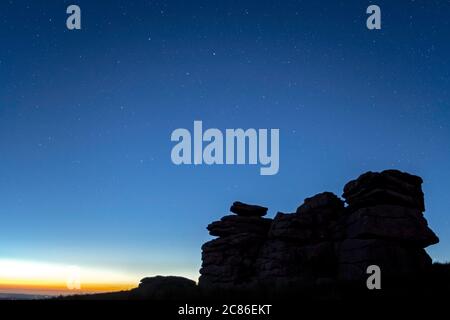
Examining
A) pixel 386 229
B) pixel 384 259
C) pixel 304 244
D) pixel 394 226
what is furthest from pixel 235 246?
pixel 394 226

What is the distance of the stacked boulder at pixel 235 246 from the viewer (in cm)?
4019

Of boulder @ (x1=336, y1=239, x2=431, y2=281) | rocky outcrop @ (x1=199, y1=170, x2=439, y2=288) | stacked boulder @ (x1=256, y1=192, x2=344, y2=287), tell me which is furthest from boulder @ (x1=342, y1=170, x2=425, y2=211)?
stacked boulder @ (x1=256, y1=192, x2=344, y2=287)

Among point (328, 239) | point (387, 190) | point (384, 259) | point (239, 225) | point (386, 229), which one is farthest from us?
point (239, 225)

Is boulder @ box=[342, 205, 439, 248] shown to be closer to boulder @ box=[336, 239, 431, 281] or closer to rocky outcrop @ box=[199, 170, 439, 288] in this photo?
rocky outcrop @ box=[199, 170, 439, 288]

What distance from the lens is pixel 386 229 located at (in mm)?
31125

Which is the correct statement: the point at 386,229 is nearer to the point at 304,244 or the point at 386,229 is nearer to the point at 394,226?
the point at 394,226

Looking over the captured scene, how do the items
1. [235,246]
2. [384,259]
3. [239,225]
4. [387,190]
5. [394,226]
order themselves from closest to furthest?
[384,259], [394,226], [387,190], [235,246], [239,225]

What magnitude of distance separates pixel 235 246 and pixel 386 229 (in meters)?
15.3

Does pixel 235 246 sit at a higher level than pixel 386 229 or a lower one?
lower

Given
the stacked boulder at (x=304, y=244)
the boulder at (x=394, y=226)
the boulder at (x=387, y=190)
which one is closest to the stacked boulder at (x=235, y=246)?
the stacked boulder at (x=304, y=244)

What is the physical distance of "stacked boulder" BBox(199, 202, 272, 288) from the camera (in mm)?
40188
